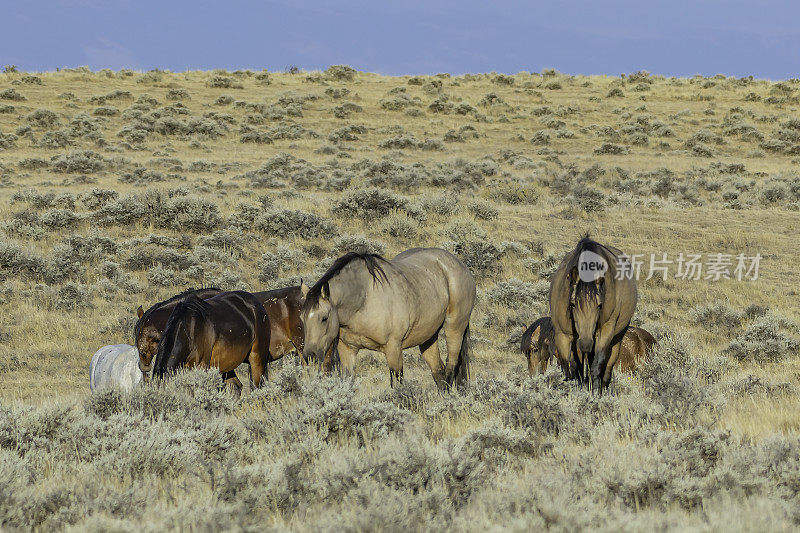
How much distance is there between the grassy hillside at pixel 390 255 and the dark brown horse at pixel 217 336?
509 millimetres

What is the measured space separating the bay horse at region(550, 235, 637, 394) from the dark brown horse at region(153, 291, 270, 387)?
11.8 feet

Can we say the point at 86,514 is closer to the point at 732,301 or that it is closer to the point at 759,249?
the point at 732,301

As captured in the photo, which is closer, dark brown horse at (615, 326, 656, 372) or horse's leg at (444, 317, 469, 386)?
horse's leg at (444, 317, 469, 386)

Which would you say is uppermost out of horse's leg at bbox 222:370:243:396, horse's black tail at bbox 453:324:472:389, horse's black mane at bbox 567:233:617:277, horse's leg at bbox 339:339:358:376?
horse's black mane at bbox 567:233:617:277

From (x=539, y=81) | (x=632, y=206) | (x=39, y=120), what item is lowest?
→ (x=632, y=206)

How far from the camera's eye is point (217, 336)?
26.3 ft

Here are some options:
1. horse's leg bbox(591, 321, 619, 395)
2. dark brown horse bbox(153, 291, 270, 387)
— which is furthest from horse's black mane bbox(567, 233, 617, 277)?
dark brown horse bbox(153, 291, 270, 387)

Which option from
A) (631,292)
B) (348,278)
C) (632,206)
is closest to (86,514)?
(348,278)

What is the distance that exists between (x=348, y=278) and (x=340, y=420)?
2.11 metres

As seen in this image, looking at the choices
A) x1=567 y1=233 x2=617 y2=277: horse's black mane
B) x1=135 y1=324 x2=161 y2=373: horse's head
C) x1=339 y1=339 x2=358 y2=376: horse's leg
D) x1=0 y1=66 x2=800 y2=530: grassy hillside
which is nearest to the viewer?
x1=0 y1=66 x2=800 y2=530: grassy hillside

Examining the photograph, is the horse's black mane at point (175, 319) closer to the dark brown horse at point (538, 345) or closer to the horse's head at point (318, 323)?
the horse's head at point (318, 323)

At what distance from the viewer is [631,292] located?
859 centimetres

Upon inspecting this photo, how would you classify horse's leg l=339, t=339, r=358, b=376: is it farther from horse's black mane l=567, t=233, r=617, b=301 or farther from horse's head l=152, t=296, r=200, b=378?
horse's black mane l=567, t=233, r=617, b=301

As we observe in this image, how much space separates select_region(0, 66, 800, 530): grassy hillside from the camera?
4.48 metres
